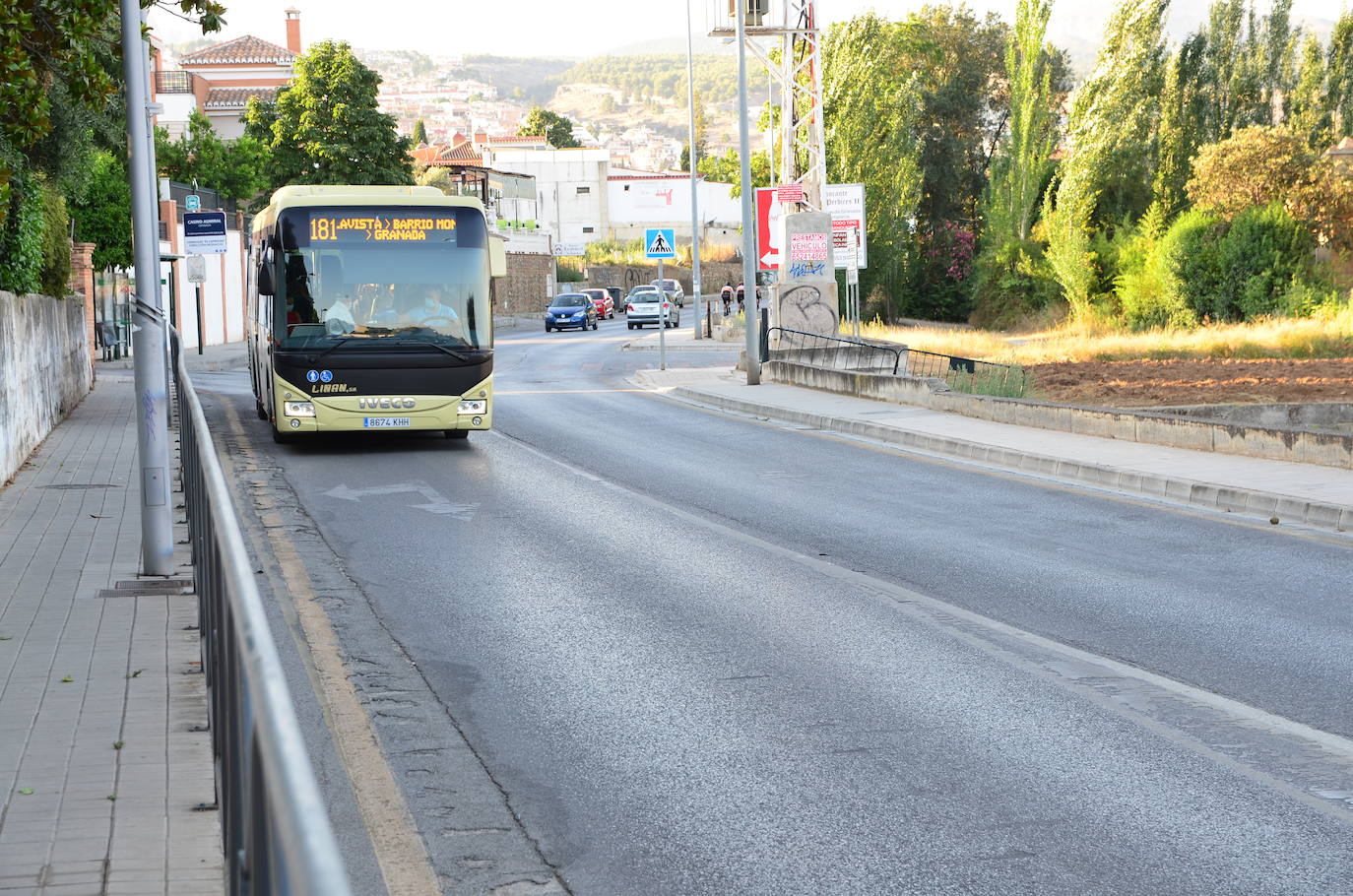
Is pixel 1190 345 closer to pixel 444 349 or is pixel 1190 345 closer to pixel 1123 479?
pixel 1123 479

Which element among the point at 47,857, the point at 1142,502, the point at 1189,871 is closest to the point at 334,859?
the point at 47,857

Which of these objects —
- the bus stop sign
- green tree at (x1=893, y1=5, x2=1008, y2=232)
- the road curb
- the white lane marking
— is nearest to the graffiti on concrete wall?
the road curb

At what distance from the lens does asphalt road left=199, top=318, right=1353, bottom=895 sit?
17.2 ft

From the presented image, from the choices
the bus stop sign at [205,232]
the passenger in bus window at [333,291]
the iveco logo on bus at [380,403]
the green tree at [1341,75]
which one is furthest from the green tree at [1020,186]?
the passenger in bus window at [333,291]

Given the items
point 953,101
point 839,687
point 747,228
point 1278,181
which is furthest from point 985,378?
point 953,101

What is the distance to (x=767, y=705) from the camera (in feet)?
23.4

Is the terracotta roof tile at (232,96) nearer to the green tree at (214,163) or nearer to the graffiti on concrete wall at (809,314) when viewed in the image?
the green tree at (214,163)

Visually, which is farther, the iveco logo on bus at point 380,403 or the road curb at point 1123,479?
the iveco logo on bus at point 380,403

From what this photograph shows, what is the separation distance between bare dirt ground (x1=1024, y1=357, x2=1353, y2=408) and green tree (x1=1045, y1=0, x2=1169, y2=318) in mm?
22430

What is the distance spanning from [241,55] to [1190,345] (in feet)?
297

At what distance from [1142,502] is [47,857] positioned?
11.3 meters

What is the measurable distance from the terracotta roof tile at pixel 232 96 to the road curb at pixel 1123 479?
3524 inches

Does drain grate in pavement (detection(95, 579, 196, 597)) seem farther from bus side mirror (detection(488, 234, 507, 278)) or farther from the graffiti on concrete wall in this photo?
the graffiti on concrete wall

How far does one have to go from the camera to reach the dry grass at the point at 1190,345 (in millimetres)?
31141
